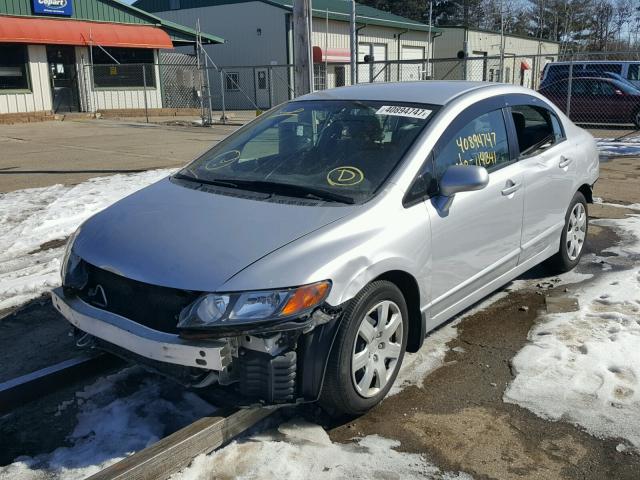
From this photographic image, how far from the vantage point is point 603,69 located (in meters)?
21.6

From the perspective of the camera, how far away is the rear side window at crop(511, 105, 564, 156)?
194 inches

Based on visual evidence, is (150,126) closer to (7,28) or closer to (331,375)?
(7,28)

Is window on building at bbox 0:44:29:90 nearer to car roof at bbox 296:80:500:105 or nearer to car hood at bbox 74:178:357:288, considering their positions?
car roof at bbox 296:80:500:105

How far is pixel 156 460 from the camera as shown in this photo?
2850mm

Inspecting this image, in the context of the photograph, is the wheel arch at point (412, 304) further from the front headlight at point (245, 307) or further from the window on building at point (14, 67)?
the window on building at point (14, 67)

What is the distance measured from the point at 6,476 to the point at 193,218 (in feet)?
4.96

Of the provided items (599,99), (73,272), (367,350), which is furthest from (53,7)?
(367,350)

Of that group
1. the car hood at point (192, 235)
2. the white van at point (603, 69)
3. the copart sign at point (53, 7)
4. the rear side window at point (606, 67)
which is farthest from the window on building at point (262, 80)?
the car hood at point (192, 235)

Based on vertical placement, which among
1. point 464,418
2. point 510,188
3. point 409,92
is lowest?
point 464,418

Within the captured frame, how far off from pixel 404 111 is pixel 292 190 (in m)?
0.99

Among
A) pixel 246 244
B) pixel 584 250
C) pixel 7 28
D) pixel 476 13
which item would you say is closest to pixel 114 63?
pixel 7 28

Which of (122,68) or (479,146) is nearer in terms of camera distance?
(479,146)

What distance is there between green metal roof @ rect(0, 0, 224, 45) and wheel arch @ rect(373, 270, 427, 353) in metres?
23.4

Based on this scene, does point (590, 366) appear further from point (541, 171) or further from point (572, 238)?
point (572, 238)
